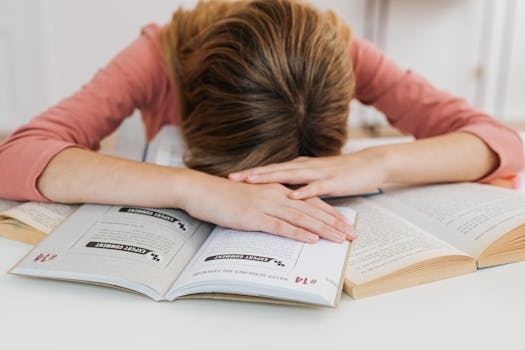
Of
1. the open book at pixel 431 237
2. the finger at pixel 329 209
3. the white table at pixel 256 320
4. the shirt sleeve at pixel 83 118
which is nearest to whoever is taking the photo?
the white table at pixel 256 320

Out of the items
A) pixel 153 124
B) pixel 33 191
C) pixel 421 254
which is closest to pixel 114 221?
pixel 33 191

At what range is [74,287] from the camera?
0.58 meters

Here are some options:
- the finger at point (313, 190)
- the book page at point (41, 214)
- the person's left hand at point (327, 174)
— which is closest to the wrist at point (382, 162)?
the person's left hand at point (327, 174)

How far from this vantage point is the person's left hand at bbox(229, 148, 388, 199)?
2.50 ft

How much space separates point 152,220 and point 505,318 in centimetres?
42

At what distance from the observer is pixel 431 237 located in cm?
67

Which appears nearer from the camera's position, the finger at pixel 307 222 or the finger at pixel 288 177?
the finger at pixel 307 222

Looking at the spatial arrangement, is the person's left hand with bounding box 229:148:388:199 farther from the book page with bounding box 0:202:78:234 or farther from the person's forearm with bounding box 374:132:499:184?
the book page with bounding box 0:202:78:234

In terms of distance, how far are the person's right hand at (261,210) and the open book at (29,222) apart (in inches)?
7.0

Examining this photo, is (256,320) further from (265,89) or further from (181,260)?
(265,89)

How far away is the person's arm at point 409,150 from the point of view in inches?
31.3

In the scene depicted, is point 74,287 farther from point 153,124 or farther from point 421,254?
point 153,124

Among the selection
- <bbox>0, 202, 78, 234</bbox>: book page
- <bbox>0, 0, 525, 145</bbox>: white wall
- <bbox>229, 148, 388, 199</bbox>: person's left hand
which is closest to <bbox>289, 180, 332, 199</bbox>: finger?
<bbox>229, 148, 388, 199</bbox>: person's left hand

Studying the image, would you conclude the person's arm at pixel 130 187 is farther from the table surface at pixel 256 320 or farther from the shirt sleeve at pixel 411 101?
the shirt sleeve at pixel 411 101
